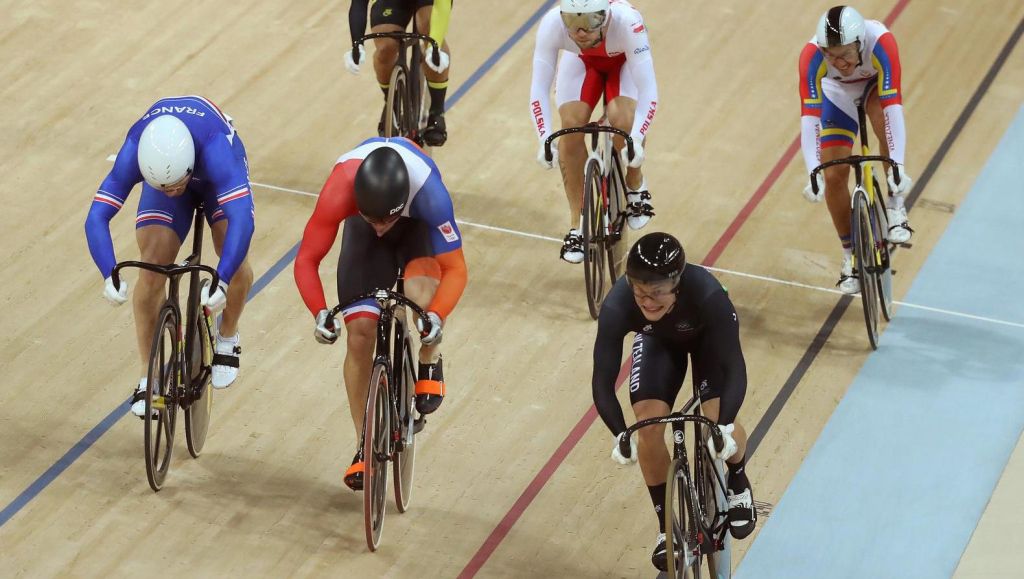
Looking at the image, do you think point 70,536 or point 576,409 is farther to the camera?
Answer: point 576,409

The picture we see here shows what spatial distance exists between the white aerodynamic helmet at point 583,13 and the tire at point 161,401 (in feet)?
6.63

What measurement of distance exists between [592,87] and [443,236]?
184 cm

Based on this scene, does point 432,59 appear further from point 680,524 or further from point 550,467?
point 680,524

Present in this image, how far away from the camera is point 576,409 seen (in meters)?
6.40

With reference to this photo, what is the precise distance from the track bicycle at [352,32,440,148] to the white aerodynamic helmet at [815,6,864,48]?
196 cm

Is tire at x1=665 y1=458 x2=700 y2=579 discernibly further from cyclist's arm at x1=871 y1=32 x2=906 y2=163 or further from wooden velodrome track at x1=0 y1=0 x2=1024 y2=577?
cyclist's arm at x1=871 y1=32 x2=906 y2=163

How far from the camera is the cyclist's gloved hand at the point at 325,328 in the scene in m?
5.09

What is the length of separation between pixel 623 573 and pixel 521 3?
17.1ft

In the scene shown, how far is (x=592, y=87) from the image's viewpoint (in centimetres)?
697

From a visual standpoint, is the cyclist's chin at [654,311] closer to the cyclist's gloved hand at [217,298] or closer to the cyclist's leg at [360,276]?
the cyclist's leg at [360,276]

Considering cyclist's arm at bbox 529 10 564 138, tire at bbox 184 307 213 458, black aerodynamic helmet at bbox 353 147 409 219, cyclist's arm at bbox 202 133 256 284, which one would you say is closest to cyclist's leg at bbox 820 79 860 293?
cyclist's arm at bbox 529 10 564 138

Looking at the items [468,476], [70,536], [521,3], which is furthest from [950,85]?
[70,536]

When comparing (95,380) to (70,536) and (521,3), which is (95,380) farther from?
(521,3)

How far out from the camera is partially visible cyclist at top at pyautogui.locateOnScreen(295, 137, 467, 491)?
5.17 m
